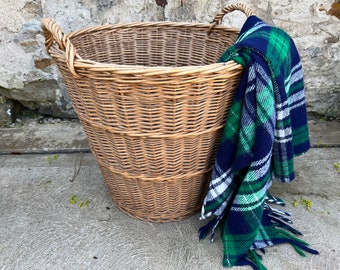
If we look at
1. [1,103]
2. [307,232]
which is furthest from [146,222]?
[1,103]

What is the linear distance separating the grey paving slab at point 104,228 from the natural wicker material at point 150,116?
0.34ft

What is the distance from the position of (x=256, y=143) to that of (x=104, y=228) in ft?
2.09

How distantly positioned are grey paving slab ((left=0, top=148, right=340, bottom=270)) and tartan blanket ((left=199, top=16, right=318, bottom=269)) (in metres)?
0.06

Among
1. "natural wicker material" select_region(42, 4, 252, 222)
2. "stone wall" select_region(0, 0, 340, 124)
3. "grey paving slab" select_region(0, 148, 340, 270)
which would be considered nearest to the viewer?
"natural wicker material" select_region(42, 4, 252, 222)

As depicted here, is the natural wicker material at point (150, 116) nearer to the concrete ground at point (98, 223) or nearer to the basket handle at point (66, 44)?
the basket handle at point (66, 44)

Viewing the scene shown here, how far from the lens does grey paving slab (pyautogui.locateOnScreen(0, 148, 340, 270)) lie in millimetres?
1178

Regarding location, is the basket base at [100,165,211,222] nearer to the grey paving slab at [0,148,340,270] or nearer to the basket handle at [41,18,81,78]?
the grey paving slab at [0,148,340,270]

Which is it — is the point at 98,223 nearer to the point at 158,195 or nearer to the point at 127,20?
the point at 158,195

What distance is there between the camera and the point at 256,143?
1.05 metres

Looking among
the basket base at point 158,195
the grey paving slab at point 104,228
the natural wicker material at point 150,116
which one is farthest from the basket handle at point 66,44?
the grey paving slab at point 104,228

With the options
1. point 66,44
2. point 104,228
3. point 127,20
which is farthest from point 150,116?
point 127,20

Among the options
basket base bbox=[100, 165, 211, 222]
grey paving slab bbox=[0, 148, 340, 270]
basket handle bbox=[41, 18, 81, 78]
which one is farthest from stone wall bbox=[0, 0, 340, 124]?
basket base bbox=[100, 165, 211, 222]

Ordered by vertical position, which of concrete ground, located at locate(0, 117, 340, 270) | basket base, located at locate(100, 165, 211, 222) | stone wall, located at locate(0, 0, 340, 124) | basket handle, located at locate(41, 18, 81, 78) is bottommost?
concrete ground, located at locate(0, 117, 340, 270)

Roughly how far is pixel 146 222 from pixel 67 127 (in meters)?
0.91
